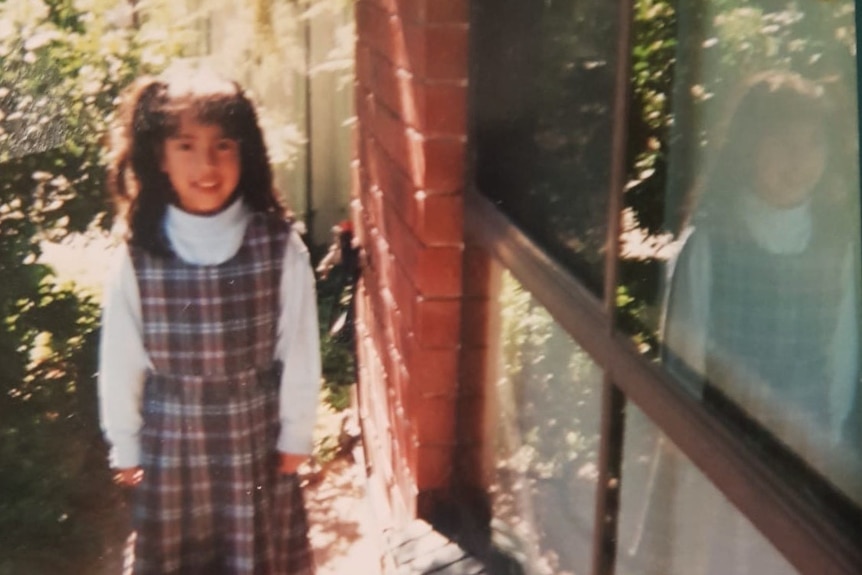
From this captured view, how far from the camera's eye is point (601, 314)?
0.85 m

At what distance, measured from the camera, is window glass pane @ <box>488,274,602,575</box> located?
0.97 metres

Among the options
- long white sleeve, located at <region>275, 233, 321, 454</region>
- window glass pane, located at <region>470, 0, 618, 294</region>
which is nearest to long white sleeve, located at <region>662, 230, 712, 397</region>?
window glass pane, located at <region>470, 0, 618, 294</region>

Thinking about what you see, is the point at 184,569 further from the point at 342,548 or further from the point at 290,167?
the point at 290,167

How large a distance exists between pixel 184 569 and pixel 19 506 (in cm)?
20

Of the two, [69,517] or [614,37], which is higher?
[614,37]

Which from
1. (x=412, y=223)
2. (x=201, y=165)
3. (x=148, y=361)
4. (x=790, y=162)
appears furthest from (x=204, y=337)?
(x=790, y=162)

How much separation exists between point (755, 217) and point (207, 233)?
52 centimetres

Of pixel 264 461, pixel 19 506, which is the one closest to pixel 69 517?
pixel 19 506

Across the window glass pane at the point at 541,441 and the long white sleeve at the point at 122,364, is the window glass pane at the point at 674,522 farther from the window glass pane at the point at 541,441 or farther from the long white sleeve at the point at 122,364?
the long white sleeve at the point at 122,364

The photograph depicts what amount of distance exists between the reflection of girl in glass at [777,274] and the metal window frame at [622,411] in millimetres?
29

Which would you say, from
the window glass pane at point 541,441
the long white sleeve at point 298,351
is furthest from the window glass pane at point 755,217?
the long white sleeve at point 298,351

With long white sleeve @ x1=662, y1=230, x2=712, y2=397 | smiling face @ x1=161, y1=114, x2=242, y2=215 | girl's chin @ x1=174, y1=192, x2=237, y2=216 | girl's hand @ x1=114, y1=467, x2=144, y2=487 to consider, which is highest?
smiling face @ x1=161, y1=114, x2=242, y2=215

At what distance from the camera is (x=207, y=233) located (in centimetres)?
94

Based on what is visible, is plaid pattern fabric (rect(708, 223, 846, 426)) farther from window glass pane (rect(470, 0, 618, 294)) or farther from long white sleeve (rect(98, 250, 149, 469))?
long white sleeve (rect(98, 250, 149, 469))
